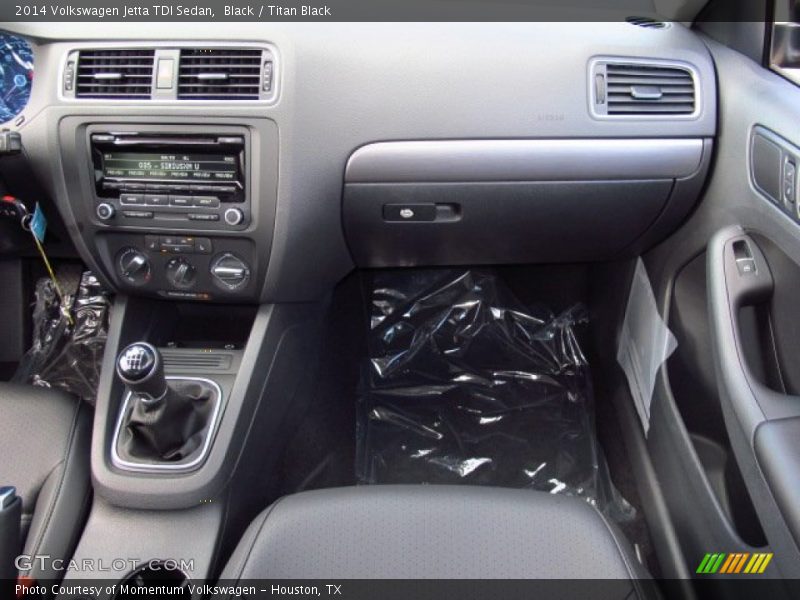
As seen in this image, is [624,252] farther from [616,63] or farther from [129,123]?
[129,123]

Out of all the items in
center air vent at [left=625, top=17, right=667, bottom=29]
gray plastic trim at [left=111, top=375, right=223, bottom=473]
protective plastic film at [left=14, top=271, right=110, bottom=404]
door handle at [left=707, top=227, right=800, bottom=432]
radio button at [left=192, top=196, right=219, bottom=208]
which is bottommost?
protective plastic film at [left=14, top=271, right=110, bottom=404]

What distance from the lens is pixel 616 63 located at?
Result: 1.43 metres

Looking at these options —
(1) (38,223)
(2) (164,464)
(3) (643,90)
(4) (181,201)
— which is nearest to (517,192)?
(3) (643,90)

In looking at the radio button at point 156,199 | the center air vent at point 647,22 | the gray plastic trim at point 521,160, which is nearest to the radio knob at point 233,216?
the radio button at point 156,199

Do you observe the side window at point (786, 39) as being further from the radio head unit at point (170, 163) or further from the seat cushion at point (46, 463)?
the seat cushion at point (46, 463)

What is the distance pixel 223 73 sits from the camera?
1357 millimetres

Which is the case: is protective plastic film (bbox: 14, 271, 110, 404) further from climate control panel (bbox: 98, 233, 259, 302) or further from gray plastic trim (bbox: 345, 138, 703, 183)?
gray plastic trim (bbox: 345, 138, 703, 183)

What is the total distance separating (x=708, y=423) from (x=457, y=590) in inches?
29.2

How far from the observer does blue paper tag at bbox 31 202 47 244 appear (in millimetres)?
1575

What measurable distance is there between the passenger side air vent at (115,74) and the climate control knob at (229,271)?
35 cm

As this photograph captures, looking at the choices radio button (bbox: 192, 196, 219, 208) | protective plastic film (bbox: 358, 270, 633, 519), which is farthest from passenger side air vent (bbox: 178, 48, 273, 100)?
protective plastic film (bbox: 358, 270, 633, 519)

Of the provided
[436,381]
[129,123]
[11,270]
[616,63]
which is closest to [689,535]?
[436,381]

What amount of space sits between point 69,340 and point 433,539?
1365 millimetres

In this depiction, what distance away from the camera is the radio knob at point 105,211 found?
1.46m
